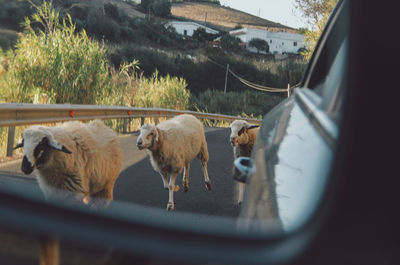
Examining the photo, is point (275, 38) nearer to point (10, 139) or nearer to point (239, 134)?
point (239, 134)

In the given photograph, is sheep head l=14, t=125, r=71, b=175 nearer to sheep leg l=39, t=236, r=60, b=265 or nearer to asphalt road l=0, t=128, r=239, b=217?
asphalt road l=0, t=128, r=239, b=217

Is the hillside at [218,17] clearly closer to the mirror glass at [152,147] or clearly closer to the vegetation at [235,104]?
the vegetation at [235,104]

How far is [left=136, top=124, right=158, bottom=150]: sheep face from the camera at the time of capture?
7117 millimetres

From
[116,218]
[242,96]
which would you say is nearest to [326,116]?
[116,218]

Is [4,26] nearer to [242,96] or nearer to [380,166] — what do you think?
[242,96]

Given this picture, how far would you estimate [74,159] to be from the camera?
4688 millimetres

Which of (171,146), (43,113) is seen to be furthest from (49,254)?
(43,113)

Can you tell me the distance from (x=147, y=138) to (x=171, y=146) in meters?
0.56

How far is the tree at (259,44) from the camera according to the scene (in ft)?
313

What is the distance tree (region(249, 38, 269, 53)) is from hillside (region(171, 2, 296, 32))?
3274 centimetres

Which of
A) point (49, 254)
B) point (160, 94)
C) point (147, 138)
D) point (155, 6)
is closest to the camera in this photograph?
point (49, 254)

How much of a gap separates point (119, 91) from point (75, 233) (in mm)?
16086

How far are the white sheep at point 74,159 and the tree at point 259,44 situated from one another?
92.2 meters

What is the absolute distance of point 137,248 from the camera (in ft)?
3.57
